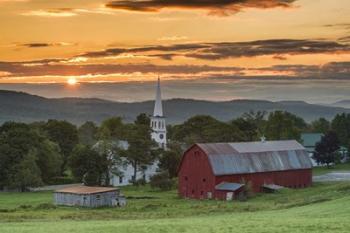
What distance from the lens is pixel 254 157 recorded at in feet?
285

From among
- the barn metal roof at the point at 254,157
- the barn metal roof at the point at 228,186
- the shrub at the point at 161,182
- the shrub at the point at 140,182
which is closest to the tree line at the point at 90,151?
the shrub at the point at 161,182

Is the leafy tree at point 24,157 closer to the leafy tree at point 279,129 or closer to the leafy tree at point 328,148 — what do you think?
the leafy tree at point 279,129

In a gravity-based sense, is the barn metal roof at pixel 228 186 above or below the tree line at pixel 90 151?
below

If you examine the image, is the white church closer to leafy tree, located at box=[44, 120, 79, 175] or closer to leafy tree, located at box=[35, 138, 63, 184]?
leafy tree, located at box=[35, 138, 63, 184]

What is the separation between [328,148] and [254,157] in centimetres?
4392

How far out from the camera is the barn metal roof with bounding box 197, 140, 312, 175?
82312 millimetres

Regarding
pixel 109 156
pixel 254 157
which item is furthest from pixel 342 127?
pixel 109 156

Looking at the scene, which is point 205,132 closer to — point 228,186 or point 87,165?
point 87,165

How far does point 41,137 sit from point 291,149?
3921 cm

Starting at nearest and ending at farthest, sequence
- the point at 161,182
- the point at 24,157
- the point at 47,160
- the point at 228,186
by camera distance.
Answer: the point at 228,186 → the point at 161,182 → the point at 24,157 → the point at 47,160

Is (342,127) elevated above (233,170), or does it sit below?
above

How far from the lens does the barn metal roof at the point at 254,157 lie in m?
82.3

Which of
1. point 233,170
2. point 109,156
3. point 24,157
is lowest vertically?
point 233,170

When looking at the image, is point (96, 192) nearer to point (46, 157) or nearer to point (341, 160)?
point (46, 157)
